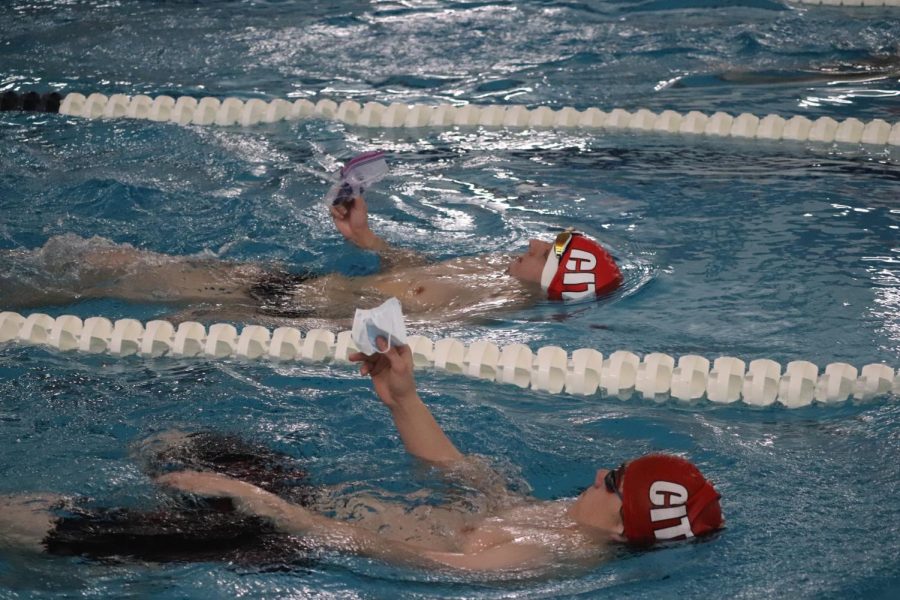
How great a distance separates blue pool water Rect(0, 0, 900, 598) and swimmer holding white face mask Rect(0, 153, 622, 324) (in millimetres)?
93

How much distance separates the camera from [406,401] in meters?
2.94

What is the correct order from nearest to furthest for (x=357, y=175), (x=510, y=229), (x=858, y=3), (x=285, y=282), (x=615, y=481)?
(x=615, y=481) < (x=357, y=175) < (x=285, y=282) < (x=510, y=229) < (x=858, y=3)

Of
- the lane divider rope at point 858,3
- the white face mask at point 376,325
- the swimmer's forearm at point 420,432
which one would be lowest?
the swimmer's forearm at point 420,432

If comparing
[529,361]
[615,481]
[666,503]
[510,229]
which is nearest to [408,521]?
[615,481]

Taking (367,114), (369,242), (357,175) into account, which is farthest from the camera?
(367,114)

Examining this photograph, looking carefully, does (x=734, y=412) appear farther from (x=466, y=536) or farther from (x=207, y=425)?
(x=207, y=425)

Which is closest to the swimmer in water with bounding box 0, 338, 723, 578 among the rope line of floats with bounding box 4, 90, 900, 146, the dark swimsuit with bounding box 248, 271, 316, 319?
the dark swimsuit with bounding box 248, 271, 316, 319

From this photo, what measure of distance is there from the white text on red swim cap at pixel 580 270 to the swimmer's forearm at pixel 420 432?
1500mm

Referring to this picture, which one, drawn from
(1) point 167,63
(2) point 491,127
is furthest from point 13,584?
(1) point 167,63

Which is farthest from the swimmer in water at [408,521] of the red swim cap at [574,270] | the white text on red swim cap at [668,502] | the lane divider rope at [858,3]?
the lane divider rope at [858,3]

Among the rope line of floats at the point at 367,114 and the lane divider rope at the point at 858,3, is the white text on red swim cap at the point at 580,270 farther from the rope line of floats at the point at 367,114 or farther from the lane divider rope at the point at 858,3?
the lane divider rope at the point at 858,3

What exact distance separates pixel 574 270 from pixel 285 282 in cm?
119

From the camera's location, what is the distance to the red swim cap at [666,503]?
9.05ft

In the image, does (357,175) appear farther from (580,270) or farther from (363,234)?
(580,270)
